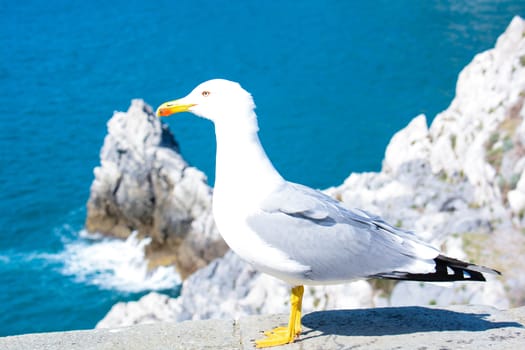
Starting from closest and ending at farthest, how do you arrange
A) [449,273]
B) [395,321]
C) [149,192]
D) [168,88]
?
[449,273], [395,321], [149,192], [168,88]

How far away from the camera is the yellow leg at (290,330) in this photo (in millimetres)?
7172

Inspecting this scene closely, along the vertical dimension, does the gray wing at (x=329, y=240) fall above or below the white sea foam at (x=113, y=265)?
below

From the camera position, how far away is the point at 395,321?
749 centimetres

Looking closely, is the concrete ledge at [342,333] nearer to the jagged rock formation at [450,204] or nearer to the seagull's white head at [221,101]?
the seagull's white head at [221,101]

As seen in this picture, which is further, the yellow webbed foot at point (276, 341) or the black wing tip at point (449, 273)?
the yellow webbed foot at point (276, 341)

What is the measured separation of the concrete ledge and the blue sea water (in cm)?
2783

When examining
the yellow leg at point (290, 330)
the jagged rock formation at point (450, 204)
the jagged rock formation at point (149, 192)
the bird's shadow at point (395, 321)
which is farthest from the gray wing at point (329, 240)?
the jagged rock formation at point (149, 192)

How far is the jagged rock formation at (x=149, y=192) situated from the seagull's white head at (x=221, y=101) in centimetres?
2957

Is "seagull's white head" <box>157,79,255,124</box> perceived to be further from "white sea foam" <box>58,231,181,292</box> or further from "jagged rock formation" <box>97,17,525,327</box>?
"white sea foam" <box>58,231,181,292</box>

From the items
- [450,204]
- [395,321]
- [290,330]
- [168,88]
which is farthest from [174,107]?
[168,88]

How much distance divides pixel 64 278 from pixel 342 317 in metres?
32.5

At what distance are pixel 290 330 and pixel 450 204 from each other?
52.0ft

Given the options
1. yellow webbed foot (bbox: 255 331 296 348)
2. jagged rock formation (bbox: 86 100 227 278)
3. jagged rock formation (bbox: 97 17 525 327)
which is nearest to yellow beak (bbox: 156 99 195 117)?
yellow webbed foot (bbox: 255 331 296 348)

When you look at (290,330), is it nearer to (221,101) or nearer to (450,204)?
(221,101)
